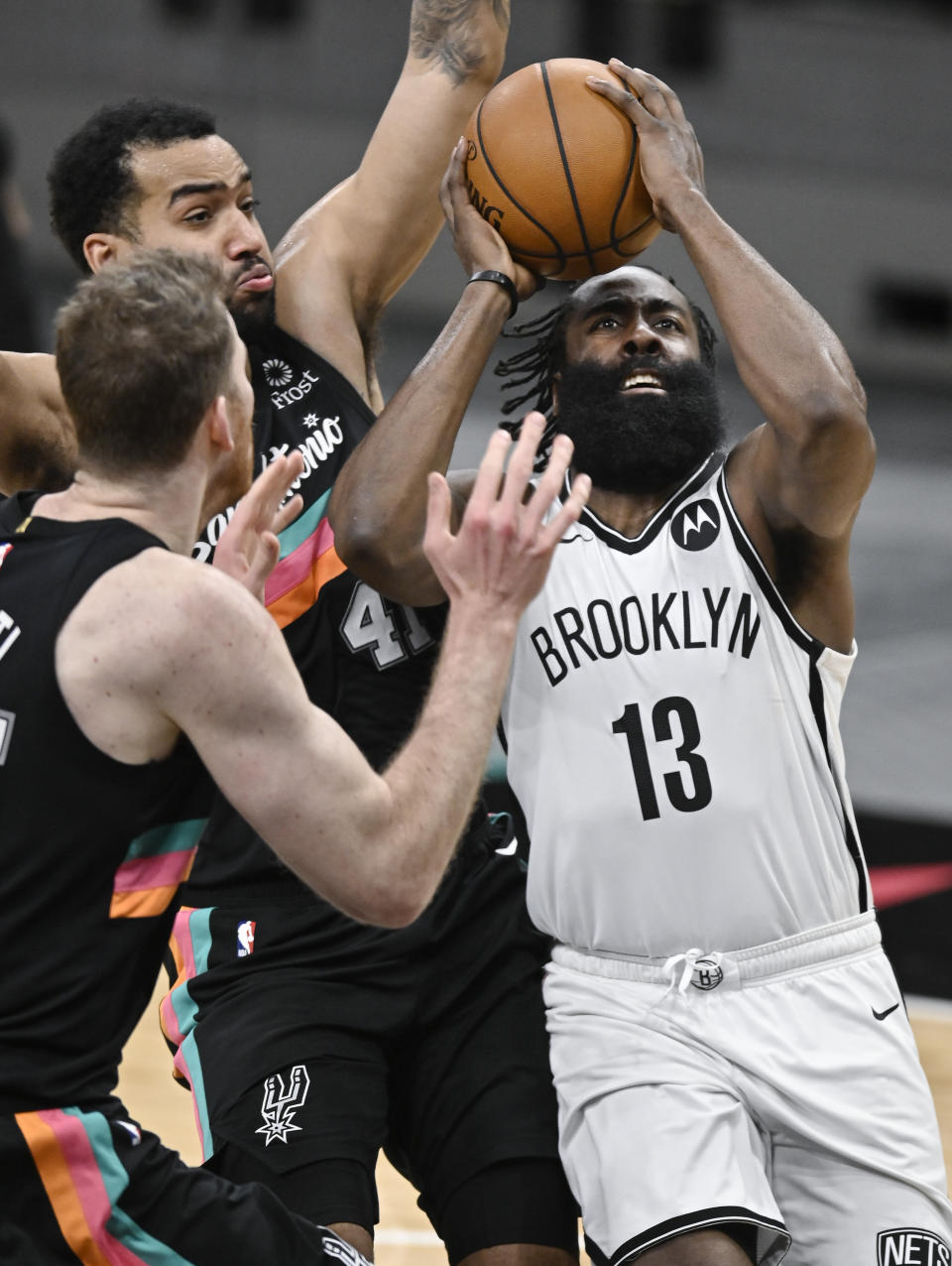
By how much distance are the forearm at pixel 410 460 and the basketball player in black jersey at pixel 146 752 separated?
2.77ft

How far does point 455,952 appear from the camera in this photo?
3.91m

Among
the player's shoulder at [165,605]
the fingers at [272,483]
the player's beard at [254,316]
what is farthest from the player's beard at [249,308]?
the player's shoulder at [165,605]

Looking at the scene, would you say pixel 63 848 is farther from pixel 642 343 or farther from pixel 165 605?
pixel 642 343

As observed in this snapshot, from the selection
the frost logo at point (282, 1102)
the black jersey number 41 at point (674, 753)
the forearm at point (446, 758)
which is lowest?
the frost logo at point (282, 1102)

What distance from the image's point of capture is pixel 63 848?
2.64 metres

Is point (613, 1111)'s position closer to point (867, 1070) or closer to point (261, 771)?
point (867, 1070)

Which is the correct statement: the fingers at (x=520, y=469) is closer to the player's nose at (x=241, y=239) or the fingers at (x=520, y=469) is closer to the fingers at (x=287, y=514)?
the fingers at (x=287, y=514)

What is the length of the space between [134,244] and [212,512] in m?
1.43

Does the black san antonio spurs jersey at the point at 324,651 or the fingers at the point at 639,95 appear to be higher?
the fingers at the point at 639,95

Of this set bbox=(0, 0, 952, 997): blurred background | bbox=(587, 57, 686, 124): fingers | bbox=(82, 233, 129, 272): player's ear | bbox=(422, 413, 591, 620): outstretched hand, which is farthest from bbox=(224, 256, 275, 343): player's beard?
bbox=(0, 0, 952, 997): blurred background

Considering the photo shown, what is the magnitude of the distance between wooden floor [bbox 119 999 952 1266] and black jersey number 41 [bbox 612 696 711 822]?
7.32 feet

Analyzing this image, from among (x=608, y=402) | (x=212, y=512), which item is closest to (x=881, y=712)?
(x=608, y=402)

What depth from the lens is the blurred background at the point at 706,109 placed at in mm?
18172

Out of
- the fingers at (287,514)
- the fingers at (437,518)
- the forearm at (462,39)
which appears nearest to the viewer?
the fingers at (437,518)
